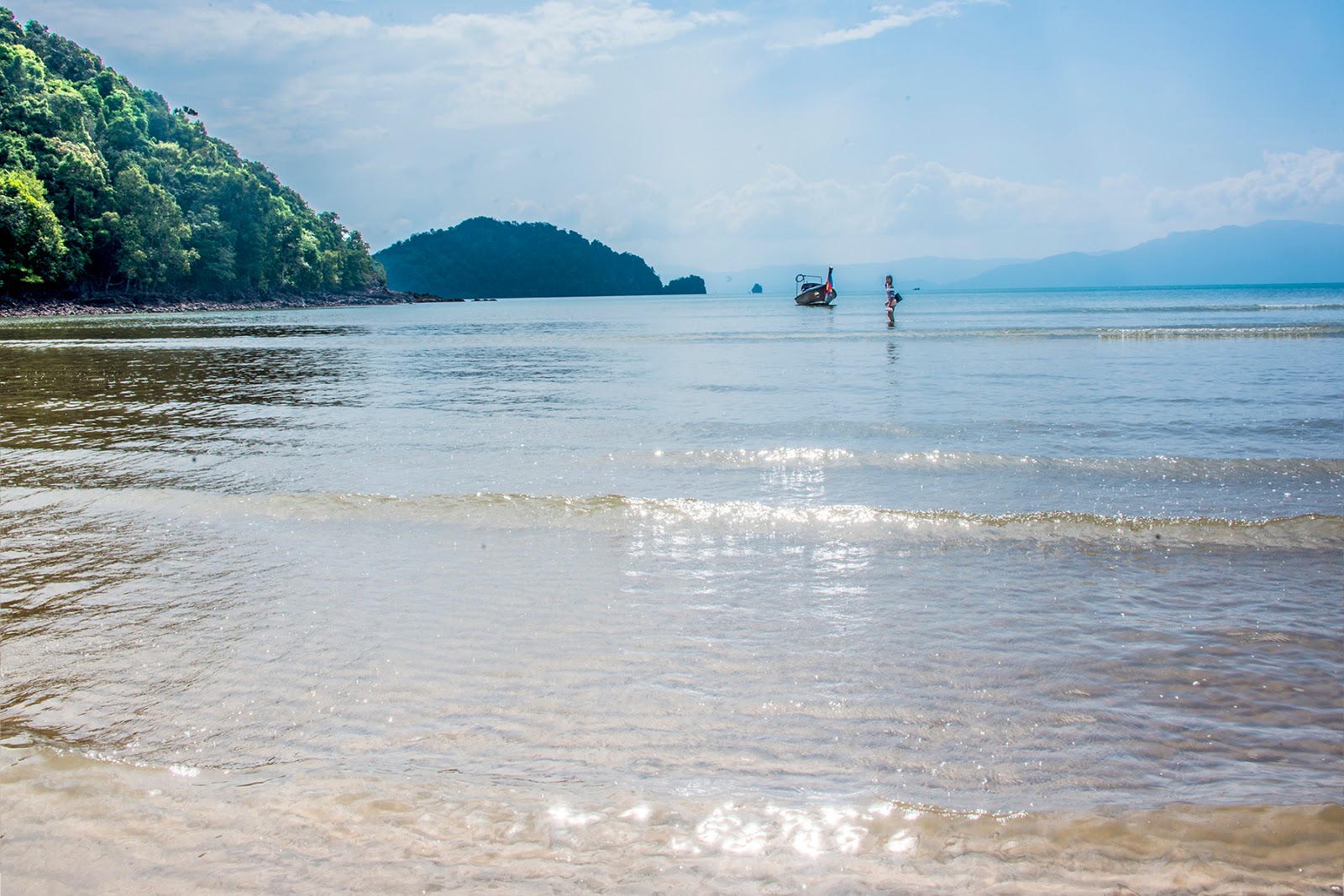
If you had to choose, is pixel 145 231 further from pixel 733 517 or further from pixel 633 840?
pixel 633 840

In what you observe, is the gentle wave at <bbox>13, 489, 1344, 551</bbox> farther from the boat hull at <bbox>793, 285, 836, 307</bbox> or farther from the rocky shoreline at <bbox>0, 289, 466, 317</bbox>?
the rocky shoreline at <bbox>0, 289, 466, 317</bbox>

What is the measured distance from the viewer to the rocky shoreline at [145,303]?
271 ft

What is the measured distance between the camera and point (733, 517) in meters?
8.33

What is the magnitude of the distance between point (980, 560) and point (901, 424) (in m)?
7.28

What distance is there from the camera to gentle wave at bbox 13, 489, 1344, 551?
7426 millimetres

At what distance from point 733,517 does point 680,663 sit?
3.63 metres

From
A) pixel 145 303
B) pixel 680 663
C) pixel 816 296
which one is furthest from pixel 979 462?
pixel 145 303

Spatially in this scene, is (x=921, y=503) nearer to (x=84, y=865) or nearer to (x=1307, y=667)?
(x=1307, y=667)

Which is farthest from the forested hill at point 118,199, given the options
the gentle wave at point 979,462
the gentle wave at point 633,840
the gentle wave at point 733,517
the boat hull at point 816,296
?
the gentle wave at point 633,840

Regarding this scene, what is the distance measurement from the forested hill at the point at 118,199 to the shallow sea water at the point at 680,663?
9178cm

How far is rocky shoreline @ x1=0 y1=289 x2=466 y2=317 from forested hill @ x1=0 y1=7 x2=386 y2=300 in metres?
1.31

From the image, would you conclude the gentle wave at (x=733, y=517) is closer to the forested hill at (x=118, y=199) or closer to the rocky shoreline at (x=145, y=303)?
the rocky shoreline at (x=145, y=303)

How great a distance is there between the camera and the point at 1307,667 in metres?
4.66

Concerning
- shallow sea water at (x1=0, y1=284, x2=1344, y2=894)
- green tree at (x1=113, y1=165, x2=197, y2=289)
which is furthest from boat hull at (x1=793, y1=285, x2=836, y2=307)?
shallow sea water at (x1=0, y1=284, x2=1344, y2=894)
